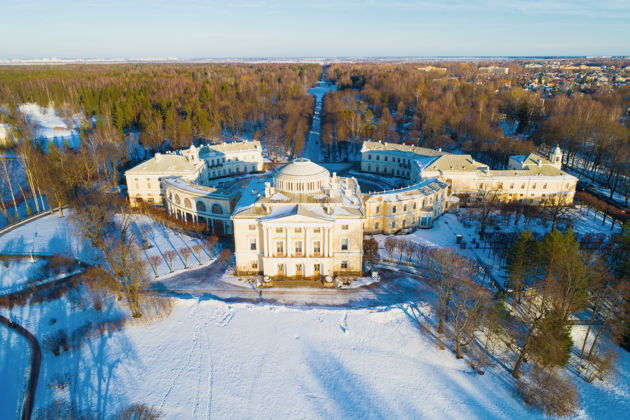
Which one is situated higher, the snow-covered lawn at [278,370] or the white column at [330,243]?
the white column at [330,243]

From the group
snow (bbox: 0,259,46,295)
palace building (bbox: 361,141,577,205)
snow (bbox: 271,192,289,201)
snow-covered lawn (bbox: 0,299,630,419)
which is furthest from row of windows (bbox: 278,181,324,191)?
snow (bbox: 0,259,46,295)

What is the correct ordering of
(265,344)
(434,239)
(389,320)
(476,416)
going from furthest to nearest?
(434,239), (389,320), (265,344), (476,416)

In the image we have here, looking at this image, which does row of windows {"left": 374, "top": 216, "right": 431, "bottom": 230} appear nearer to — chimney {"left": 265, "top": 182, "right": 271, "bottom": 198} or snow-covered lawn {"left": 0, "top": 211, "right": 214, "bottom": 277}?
chimney {"left": 265, "top": 182, "right": 271, "bottom": 198}

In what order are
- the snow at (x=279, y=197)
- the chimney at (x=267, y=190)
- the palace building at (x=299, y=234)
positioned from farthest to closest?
the chimney at (x=267, y=190) → the snow at (x=279, y=197) → the palace building at (x=299, y=234)

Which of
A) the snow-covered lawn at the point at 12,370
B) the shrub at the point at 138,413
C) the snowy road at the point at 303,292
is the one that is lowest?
the snowy road at the point at 303,292

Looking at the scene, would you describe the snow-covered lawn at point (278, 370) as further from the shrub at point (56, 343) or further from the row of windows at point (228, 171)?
the row of windows at point (228, 171)

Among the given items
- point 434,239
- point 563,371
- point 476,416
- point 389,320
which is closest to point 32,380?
point 389,320

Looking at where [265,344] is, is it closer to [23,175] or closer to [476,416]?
[476,416]

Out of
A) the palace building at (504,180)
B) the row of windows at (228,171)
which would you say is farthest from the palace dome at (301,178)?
the row of windows at (228,171)
